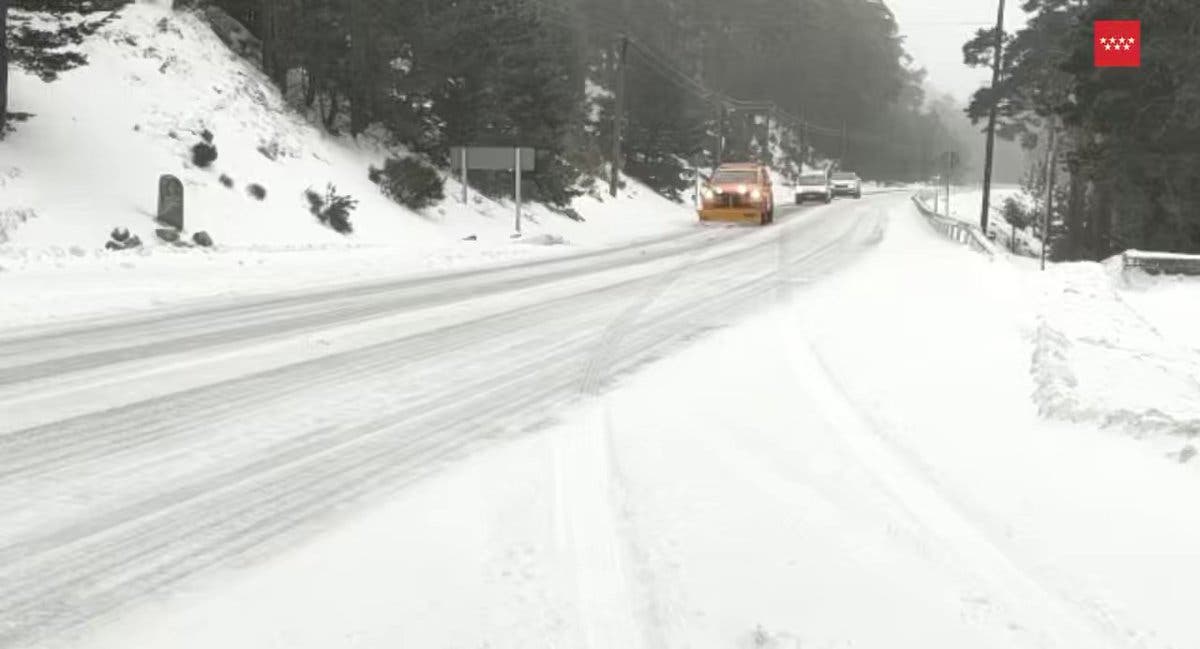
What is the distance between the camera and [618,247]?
21406mm

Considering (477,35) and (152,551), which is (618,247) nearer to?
(477,35)

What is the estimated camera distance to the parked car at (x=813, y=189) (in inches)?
1943

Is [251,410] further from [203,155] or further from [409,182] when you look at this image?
[409,182]

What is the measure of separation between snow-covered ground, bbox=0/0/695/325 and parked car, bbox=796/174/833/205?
25588 millimetres

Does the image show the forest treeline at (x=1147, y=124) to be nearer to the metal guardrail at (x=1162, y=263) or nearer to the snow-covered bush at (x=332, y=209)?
the metal guardrail at (x=1162, y=263)

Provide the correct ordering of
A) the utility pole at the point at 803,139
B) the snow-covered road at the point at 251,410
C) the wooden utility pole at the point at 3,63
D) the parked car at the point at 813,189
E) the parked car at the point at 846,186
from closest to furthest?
1. the snow-covered road at the point at 251,410
2. the wooden utility pole at the point at 3,63
3. the parked car at the point at 813,189
4. the parked car at the point at 846,186
5. the utility pole at the point at 803,139

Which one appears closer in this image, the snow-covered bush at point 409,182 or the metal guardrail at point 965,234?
the metal guardrail at point 965,234

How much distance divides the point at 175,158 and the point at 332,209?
312cm

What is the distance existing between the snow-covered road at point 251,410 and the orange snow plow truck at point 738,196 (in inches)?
735

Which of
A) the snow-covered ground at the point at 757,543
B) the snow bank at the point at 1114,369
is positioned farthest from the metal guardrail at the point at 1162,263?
the snow-covered ground at the point at 757,543

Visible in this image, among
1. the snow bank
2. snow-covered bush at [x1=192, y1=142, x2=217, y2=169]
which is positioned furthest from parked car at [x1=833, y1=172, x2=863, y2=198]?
the snow bank

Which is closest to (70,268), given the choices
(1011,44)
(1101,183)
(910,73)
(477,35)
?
(477,35)

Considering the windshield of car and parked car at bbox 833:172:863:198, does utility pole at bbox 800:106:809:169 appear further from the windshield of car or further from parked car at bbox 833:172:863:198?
the windshield of car

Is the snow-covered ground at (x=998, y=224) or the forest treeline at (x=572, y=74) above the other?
the forest treeline at (x=572, y=74)
